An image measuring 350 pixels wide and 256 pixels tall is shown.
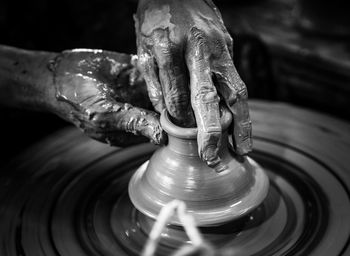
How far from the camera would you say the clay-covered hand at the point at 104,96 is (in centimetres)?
152

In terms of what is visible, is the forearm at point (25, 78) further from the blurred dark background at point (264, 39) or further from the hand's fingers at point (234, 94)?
the hand's fingers at point (234, 94)

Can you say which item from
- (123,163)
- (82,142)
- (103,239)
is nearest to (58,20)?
(82,142)

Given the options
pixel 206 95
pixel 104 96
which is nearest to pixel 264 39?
pixel 104 96

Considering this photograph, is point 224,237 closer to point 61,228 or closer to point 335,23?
point 61,228

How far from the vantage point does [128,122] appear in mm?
1521

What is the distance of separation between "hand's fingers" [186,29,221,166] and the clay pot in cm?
5

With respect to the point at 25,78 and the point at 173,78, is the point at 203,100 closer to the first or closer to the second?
the point at 173,78

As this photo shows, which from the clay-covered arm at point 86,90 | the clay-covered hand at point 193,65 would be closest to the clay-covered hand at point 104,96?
the clay-covered arm at point 86,90

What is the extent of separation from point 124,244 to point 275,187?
0.56 metres

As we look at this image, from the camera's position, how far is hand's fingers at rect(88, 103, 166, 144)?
1.47m

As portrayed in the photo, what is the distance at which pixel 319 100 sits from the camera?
8.56 ft

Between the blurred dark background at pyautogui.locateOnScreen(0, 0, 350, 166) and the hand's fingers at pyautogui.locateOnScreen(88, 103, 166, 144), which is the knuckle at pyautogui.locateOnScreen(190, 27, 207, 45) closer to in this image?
the hand's fingers at pyautogui.locateOnScreen(88, 103, 166, 144)

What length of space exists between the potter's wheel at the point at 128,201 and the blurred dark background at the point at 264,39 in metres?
0.49

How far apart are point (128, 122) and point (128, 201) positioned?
1.00 feet
